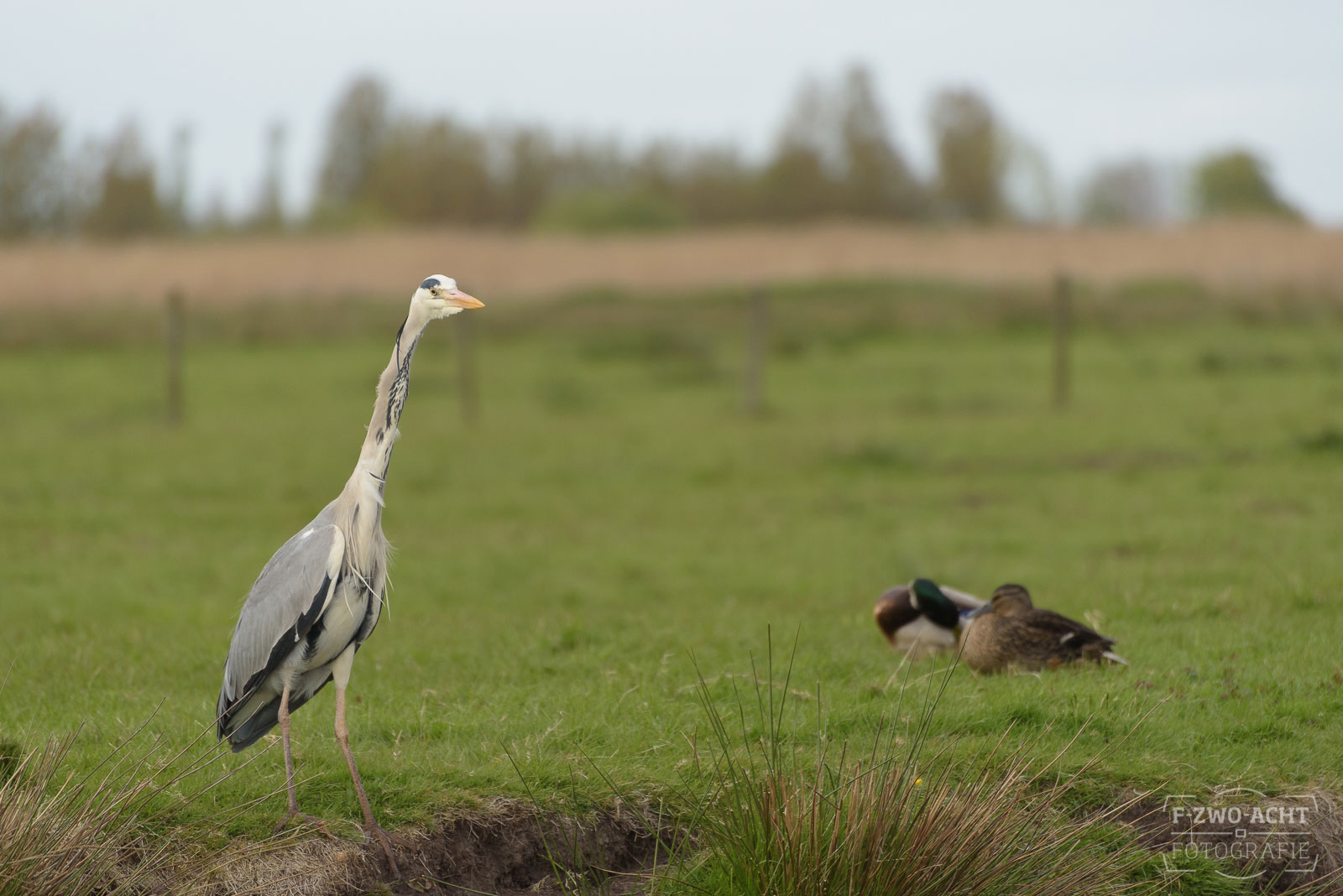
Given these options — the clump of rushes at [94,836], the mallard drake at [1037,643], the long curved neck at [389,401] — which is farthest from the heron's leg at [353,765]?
the mallard drake at [1037,643]

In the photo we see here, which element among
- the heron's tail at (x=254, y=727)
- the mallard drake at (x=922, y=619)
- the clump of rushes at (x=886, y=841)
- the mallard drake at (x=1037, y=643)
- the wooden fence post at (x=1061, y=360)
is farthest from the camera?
the wooden fence post at (x=1061, y=360)

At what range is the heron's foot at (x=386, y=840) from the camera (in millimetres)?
4789

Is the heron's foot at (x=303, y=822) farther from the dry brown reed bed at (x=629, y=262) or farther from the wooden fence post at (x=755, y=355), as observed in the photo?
the dry brown reed bed at (x=629, y=262)

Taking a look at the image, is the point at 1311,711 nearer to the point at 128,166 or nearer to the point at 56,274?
the point at 56,274

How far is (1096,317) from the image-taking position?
2516 cm

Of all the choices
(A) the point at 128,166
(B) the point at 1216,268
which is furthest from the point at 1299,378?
(A) the point at 128,166

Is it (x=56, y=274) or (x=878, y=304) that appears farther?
(x=56, y=274)

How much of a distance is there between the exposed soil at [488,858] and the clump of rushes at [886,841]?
421 millimetres

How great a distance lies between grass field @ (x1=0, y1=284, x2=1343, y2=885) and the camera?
5805mm

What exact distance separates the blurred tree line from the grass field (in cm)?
2500

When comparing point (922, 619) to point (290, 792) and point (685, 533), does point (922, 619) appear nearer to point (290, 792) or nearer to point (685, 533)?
point (290, 792)

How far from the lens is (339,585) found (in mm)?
4828

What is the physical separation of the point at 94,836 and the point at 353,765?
90cm

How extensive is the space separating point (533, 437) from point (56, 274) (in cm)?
1743
